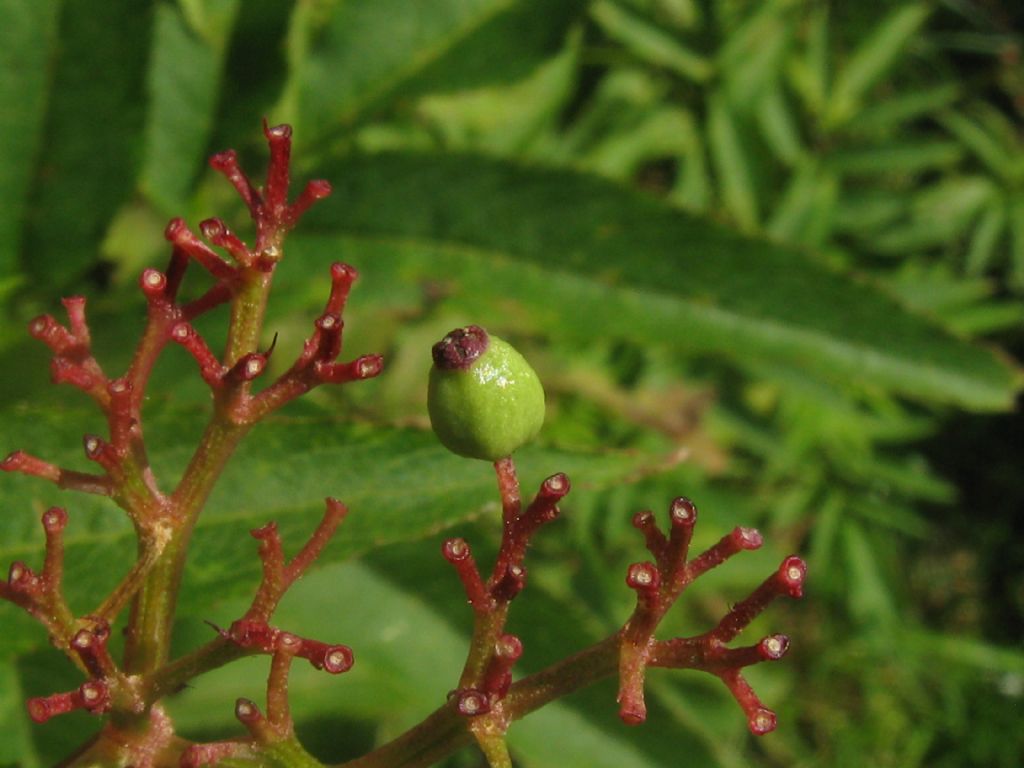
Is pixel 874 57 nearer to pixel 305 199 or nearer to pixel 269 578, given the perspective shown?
pixel 305 199

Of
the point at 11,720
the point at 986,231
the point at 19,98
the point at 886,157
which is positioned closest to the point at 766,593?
the point at 11,720

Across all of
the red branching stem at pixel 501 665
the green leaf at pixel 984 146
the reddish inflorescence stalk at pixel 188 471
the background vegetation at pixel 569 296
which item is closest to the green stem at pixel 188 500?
the reddish inflorescence stalk at pixel 188 471

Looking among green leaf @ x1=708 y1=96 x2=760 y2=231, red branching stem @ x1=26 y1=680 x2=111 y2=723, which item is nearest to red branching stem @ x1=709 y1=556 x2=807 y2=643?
red branching stem @ x1=26 y1=680 x2=111 y2=723

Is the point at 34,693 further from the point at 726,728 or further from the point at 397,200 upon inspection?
the point at 726,728

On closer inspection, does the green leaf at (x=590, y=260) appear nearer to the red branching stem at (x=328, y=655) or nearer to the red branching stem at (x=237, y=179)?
the red branching stem at (x=237, y=179)

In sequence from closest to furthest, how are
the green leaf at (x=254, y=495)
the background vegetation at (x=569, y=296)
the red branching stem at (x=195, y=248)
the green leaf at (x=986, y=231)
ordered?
1. the red branching stem at (x=195, y=248)
2. the green leaf at (x=254, y=495)
3. the background vegetation at (x=569, y=296)
4. the green leaf at (x=986, y=231)

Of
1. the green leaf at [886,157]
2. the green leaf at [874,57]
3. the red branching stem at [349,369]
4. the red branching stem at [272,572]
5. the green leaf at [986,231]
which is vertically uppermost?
the red branching stem at [349,369]
